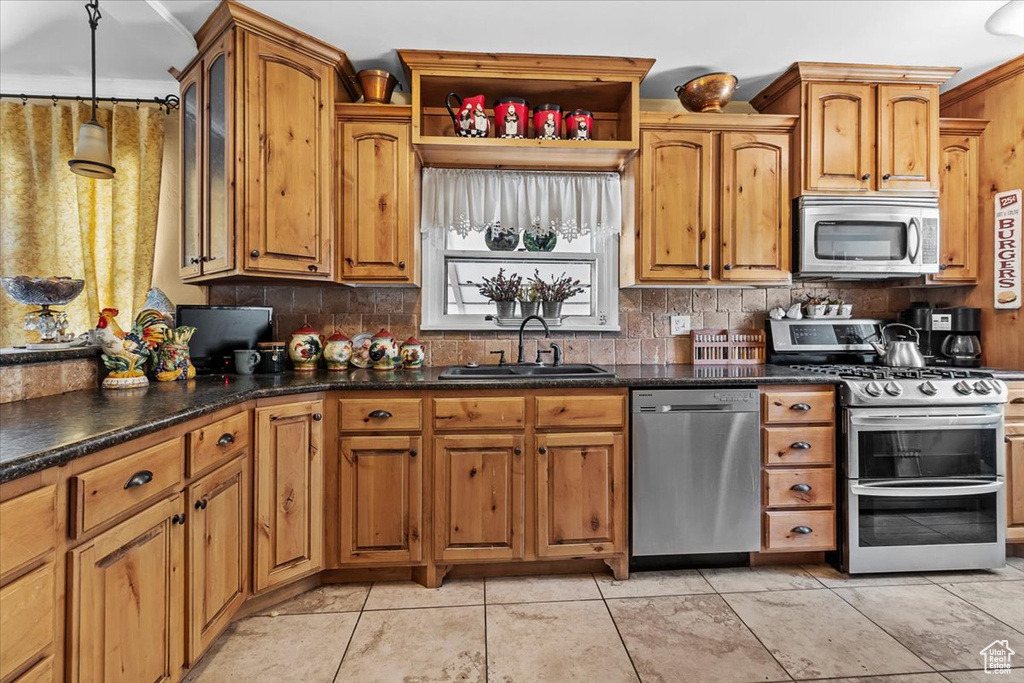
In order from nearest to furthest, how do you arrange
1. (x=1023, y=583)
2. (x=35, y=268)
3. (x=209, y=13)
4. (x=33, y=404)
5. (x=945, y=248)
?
1. (x=33, y=404)
2. (x=209, y=13)
3. (x=1023, y=583)
4. (x=35, y=268)
5. (x=945, y=248)

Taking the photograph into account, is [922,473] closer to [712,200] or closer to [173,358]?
[712,200]

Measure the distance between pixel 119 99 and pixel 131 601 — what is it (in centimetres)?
265

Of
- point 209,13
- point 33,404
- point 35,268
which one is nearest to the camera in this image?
point 33,404

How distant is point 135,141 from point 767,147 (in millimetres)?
3328

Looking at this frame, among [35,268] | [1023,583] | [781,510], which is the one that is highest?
[35,268]

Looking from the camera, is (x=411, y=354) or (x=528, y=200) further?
(x=528, y=200)

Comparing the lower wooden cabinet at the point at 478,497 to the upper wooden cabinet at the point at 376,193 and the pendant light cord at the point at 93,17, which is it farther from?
the pendant light cord at the point at 93,17

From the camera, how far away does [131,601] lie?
4.28 ft

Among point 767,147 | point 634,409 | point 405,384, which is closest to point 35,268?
point 405,384

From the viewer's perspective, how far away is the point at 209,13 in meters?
2.17

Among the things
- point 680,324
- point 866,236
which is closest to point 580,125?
point 680,324

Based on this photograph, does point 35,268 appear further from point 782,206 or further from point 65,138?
point 782,206

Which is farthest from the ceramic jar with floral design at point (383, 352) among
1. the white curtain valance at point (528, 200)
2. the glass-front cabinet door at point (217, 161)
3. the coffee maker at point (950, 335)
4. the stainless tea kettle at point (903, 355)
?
the coffee maker at point (950, 335)

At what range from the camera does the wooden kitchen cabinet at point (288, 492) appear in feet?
6.60
